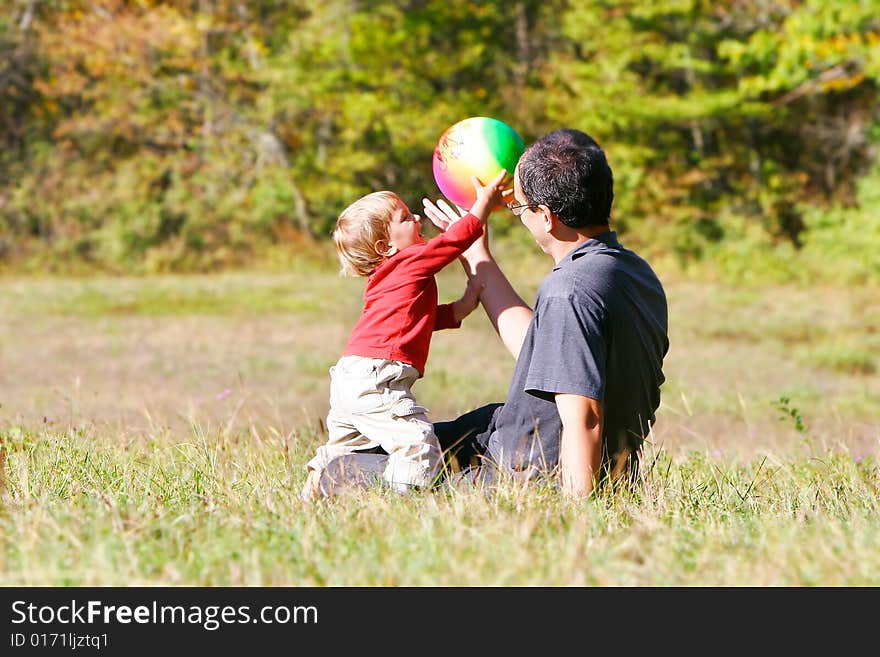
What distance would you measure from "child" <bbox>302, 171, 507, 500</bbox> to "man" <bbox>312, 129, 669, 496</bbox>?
0.43ft

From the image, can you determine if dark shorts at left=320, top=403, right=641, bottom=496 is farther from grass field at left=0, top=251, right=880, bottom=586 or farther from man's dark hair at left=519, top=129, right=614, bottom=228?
man's dark hair at left=519, top=129, right=614, bottom=228

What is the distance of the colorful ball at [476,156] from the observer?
4.59 metres

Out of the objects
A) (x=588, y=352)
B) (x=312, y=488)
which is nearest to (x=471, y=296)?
(x=588, y=352)

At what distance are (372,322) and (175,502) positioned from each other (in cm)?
101

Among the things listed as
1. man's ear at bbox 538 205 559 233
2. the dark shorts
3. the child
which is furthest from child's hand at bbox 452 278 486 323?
man's ear at bbox 538 205 559 233

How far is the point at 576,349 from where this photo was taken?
3.67 meters

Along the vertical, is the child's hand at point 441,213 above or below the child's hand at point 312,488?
above

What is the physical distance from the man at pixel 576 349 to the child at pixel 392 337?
5.2 inches

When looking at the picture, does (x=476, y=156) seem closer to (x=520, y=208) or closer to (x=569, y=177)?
(x=520, y=208)

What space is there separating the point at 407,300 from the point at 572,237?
0.68 m

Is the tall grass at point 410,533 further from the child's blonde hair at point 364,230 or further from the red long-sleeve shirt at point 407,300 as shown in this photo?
the child's blonde hair at point 364,230

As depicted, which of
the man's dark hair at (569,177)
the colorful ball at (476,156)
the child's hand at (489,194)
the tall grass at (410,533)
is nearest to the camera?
the tall grass at (410,533)

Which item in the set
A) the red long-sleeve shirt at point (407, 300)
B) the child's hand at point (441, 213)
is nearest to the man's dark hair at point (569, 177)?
the red long-sleeve shirt at point (407, 300)
